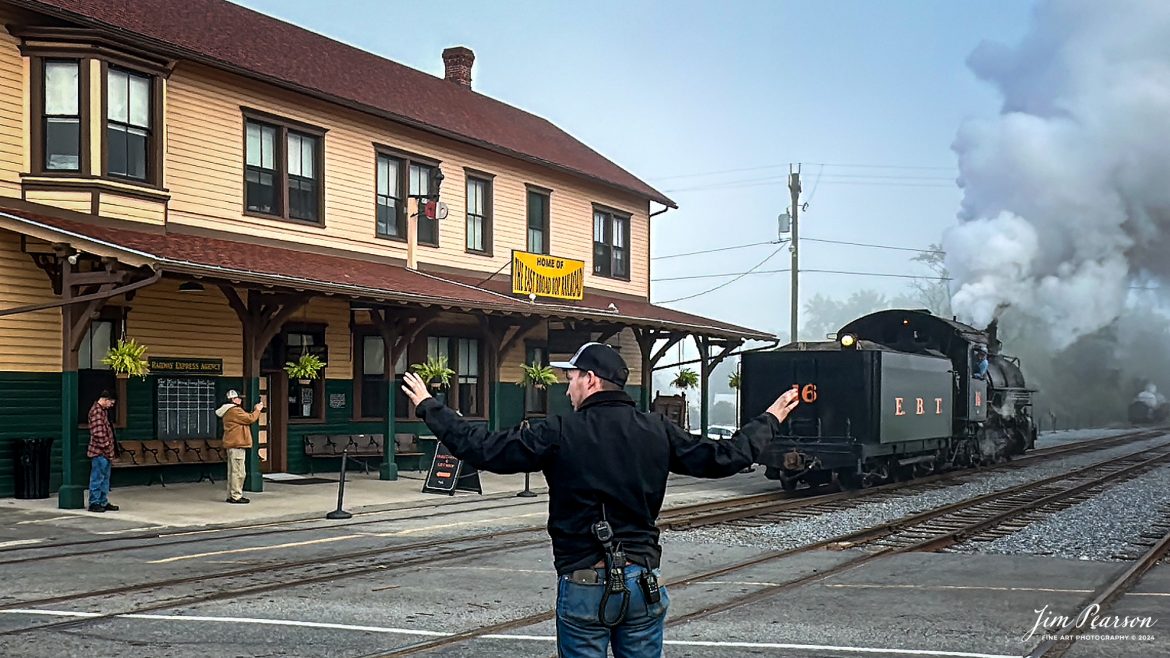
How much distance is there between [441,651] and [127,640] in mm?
2004

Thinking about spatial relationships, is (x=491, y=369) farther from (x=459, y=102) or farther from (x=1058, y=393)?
(x=1058, y=393)

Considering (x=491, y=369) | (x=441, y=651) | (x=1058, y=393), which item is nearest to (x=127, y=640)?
(x=441, y=651)

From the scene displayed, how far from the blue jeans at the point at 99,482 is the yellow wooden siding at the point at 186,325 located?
3149 millimetres

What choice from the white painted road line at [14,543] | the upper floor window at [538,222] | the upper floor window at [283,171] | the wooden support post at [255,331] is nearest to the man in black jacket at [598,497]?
the white painted road line at [14,543]

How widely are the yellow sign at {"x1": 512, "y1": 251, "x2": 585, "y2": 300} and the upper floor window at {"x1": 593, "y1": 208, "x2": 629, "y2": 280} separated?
11.3 feet

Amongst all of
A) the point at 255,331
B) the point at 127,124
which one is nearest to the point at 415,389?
the point at 255,331

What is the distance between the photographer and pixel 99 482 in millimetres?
15359

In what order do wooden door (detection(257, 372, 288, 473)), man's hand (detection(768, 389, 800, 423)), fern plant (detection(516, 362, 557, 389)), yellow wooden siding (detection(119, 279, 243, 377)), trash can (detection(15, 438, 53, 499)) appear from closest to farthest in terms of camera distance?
man's hand (detection(768, 389, 800, 423)) < trash can (detection(15, 438, 53, 499)) < yellow wooden siding (detection(119, 279, 243, 377)) < wooden door (detection(257, 372, 288, 473)) < fern plant (detection(516, 362, 557, 389))

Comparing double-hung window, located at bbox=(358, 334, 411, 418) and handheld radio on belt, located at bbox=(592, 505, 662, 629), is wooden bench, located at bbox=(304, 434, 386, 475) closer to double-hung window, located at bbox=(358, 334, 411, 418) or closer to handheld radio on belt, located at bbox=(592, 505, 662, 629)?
double-hung window, located at bbox=(358, 334, 411, 418)

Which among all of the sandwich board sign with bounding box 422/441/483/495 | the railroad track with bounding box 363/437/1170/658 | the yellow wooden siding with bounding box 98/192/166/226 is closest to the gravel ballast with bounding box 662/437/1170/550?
the railroad track with bounding box 363/437/1170/658

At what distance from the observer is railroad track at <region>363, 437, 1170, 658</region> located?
8328mm

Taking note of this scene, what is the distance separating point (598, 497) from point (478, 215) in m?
21.6

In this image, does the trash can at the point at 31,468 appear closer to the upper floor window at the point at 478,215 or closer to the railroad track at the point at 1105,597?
the upper floor window at the point at 478,215

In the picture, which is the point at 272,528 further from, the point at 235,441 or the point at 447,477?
the point at 447,477
